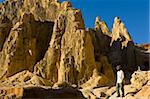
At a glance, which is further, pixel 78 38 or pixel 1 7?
pixel 1 7

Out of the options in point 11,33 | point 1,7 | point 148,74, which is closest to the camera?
point 148,74

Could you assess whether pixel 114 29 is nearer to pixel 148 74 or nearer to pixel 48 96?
pixel 148 74

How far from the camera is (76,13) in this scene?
217ft

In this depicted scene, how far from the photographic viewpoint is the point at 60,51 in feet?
208

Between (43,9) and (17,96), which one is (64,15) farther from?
(17,96)

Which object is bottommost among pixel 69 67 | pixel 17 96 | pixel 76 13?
pixel 17 96

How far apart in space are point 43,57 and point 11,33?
622cm

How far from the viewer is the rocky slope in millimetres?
58719

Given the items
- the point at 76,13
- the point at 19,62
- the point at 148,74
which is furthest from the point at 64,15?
the point at 148,74

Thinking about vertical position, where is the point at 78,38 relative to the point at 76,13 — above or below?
below

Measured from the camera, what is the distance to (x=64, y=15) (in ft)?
222

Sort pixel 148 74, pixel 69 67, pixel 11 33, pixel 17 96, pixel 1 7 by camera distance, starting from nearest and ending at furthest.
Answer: pixel 17 96, pixel 148 74, pixel 69 67, pixel 11 33, pixel 1 7

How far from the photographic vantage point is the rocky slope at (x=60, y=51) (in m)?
58.7

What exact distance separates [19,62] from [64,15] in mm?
11103
